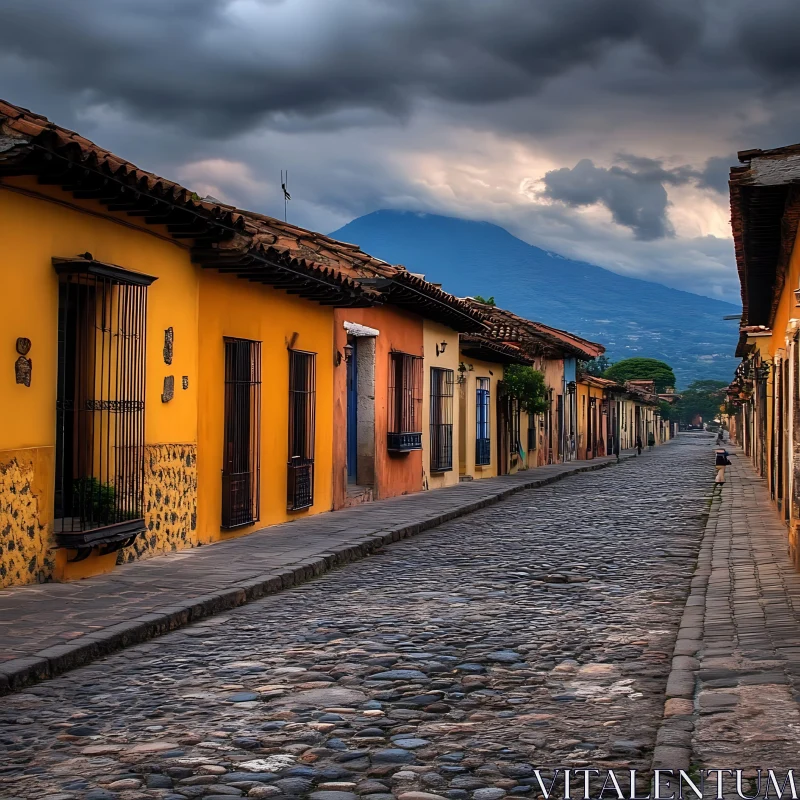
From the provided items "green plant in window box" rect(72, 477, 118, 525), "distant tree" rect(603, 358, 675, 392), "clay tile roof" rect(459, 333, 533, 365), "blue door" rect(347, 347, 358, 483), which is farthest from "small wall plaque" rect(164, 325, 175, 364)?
"distant tree" rect(603, 358, 675, 392)

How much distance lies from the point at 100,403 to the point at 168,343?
152 centimetres

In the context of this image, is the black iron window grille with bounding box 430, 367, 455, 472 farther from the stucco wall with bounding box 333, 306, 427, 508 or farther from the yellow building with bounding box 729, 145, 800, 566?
the yellow building with bounding box 729, 145, 800, 566

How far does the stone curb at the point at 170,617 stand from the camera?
5474 mm

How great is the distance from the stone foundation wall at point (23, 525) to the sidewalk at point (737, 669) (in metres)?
4.62

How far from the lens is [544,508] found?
17.0 m

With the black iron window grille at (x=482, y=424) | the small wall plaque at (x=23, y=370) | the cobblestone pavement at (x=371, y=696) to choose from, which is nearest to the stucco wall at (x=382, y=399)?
the black iron window grille at (x=482, y=424)

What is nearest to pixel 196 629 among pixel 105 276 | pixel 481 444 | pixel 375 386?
pixel 105 276

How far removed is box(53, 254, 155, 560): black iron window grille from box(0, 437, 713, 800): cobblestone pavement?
172 centimetres

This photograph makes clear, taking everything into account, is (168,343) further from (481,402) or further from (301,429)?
(481,402)

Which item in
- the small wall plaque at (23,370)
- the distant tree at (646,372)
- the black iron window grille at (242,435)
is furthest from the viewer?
the distant tree at (646,372)

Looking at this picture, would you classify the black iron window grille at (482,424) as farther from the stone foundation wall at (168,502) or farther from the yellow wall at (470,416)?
the stone foundation wall at (168,502)

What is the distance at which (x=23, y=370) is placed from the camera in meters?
7.71

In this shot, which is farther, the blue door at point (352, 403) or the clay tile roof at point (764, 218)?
the blue door at point (352, 403)

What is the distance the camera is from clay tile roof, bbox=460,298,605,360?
2977 centimetres
